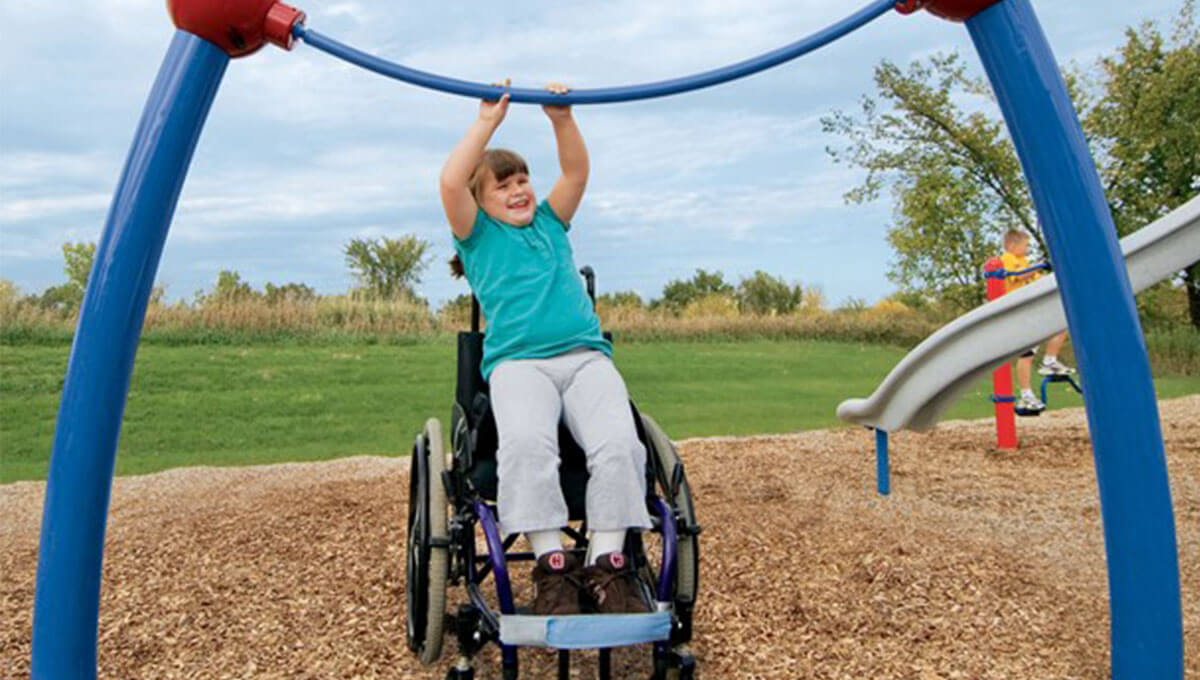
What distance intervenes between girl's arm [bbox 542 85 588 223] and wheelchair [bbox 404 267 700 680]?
225mm

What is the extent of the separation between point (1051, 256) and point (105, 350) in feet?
6.99

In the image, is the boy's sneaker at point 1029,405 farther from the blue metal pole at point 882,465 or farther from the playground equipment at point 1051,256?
the playground equipment at point 1051,256

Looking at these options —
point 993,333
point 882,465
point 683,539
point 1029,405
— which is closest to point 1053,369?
point 1029,405

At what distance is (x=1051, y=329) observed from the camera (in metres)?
4.63

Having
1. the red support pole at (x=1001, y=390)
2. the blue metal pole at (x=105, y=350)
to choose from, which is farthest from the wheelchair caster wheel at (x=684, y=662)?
the red support pole at (x=1001, y=390)

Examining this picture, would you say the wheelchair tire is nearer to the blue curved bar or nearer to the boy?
the blue curved bar

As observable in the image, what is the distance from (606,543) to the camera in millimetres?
2439

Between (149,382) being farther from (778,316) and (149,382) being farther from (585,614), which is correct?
(778,316)

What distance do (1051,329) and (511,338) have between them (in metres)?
2.99

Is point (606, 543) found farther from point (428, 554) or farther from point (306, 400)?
point (306, 400)

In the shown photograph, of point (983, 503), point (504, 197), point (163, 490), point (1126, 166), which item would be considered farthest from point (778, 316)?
point (504, 197)

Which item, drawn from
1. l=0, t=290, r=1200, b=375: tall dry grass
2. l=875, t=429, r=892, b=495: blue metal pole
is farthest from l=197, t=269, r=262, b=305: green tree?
l=875, t=429, r=892, b=495: blue metal pole

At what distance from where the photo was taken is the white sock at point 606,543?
8.00 feet

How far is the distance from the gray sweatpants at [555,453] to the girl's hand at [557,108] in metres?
0.69
